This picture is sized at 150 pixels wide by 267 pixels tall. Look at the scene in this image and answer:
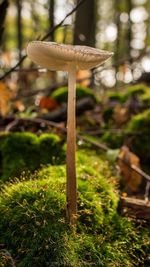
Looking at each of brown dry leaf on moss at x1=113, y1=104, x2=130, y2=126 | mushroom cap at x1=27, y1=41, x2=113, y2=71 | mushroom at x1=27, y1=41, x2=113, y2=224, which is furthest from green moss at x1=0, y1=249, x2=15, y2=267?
brown dry leaf on moss at x1=113, y1=104, x2=130, y2=126

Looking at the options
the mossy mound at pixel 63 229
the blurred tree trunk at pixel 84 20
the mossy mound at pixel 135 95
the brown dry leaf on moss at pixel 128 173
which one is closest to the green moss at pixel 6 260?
the mossy mound at pixel 63 229

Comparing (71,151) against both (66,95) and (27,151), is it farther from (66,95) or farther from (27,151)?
(66,95)

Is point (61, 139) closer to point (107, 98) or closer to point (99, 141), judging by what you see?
point (99, 141)

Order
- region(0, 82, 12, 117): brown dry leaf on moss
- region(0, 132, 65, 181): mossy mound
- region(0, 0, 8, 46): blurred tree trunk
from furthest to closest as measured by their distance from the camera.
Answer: region(0, 82, 12, 117): brown dry leaf on moss → region(0, 0, 8, 46): blurred tree trunk → region(0, 132, 65, 181): mossy mound

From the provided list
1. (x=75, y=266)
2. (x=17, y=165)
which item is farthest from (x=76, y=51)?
(x=17, y=165)

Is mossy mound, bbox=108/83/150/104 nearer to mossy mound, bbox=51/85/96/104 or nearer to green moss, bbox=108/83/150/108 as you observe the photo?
green moss, bbox=108/83/150/108

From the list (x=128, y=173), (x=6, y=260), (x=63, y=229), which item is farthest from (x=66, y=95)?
(x=6, y=260)

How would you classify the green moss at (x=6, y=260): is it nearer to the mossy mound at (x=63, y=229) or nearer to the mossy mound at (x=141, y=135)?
the mossy mound at (x=63, y=229)
